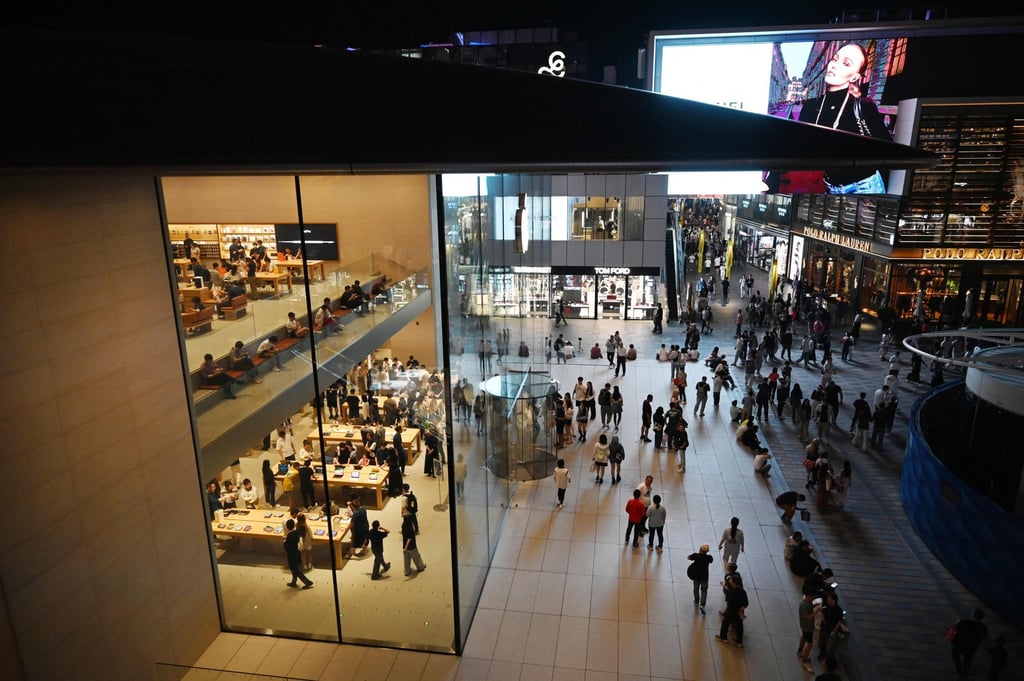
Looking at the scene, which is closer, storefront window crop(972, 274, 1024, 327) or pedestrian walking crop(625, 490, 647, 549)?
pedestrian walking crop(625, 490, 647, 549)

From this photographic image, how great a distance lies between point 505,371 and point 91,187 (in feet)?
27.0

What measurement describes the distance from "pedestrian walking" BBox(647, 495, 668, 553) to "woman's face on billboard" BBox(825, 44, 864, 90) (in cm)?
2077

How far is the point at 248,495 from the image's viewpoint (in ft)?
34.6

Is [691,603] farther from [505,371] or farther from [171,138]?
[171,138]

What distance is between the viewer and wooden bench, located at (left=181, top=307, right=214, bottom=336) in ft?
25.1

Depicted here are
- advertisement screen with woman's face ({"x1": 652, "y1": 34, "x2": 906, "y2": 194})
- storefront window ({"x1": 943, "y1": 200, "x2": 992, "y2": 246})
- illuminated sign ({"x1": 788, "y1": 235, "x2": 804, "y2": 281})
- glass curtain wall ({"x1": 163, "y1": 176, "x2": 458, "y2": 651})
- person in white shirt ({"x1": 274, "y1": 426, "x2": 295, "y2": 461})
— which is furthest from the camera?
illuminated sign ({"x1": 788, "y1": 235, "x2": 804, "y2": 281})

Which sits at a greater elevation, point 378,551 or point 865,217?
point 865,217

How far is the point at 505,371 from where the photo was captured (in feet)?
42.3

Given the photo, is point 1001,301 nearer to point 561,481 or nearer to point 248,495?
point 561,481

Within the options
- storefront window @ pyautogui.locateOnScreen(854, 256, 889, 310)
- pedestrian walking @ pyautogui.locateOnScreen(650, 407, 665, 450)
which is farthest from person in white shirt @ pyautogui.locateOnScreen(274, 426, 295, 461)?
storefront window @ pyautogui.locateOnScreen(854, 256, 889, 310)

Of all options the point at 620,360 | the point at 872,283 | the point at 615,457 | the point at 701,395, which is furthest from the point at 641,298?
the point at 615,457

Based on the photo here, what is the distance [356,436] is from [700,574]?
719cm

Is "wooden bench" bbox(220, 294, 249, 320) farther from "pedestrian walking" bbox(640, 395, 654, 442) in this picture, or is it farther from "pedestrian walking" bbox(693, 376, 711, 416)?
"pedestrian walking" bbox(693, 376, 711, 416)

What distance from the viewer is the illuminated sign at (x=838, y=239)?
26.0m
